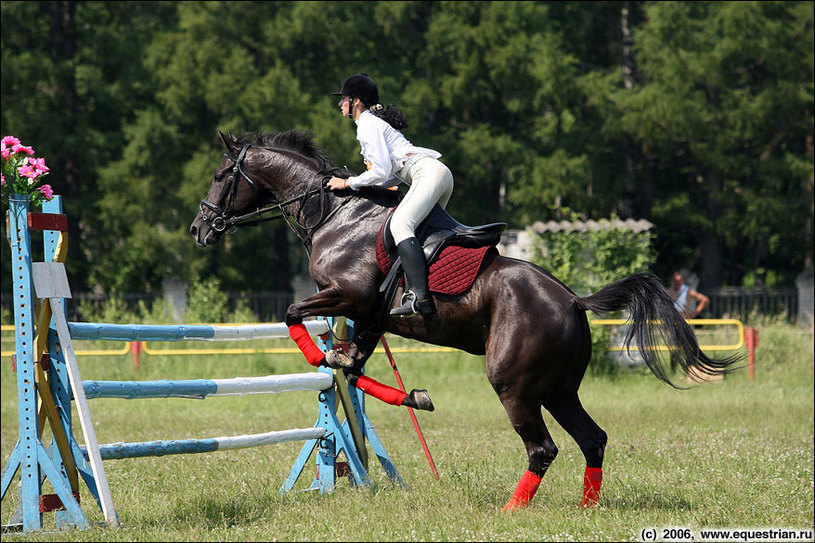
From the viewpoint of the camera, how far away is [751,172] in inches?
1152

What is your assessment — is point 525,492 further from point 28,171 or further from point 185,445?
point 28,171

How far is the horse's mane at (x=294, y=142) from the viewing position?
7691 millimetres

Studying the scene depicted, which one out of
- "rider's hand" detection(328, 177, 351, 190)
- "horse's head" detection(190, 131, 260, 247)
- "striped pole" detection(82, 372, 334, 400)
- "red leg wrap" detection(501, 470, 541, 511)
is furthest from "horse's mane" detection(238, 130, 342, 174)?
"red leg wrap" detection(501, 470, 541, 511)

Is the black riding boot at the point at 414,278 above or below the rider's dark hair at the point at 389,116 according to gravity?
below

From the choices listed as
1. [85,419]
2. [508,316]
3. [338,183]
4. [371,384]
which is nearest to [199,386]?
[85,419]

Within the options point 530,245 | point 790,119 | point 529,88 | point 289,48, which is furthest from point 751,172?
point 289,48

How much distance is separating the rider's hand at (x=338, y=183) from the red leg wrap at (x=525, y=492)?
2413 millimetres

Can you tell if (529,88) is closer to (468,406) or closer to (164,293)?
(164,293)

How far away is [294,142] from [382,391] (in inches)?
87.1

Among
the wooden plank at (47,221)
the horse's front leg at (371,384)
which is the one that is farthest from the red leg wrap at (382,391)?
the wooden plank at (47,221)

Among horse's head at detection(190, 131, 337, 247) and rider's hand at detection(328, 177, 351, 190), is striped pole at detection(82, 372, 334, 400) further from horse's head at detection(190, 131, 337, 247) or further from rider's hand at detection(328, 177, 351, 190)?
rider's hand at detection(328, 177, 351, 190)

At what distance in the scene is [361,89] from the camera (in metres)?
7.12

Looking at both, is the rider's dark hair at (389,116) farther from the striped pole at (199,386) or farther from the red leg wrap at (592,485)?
the red leg wrap at (592,485)

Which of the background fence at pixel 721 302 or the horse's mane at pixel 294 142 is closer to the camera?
the horse's mane at pixel 294 142
